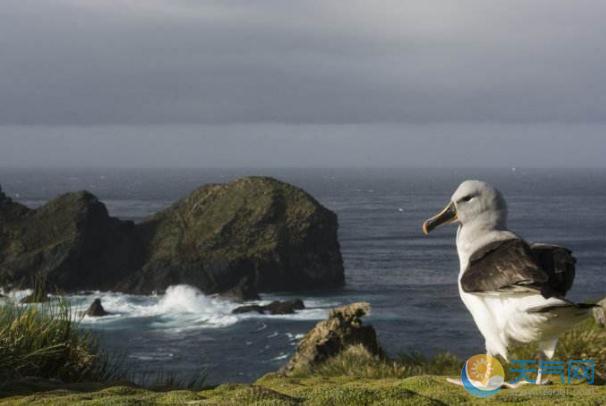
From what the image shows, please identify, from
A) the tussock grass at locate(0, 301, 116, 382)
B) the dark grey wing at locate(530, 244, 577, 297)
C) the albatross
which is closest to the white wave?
the tussock grass at locate(0, 301, 116, 382)

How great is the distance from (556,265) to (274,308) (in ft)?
248

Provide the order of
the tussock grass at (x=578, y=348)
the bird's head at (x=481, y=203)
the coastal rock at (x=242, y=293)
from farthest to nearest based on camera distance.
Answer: the coastal rock at (x=242, y=293) < the tussock grass at (x=578, y=348) < the bird's head at (x=481, y=203)

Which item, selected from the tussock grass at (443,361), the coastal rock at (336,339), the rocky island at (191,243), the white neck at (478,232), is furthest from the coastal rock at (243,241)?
the white neck at (478,232)

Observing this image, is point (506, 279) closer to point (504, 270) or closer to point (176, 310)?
point (504, 270)

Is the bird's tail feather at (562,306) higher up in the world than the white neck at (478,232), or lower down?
lower down

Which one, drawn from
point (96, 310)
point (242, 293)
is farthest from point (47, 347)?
point (242, 293)

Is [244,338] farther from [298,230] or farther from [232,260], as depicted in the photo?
[298,230]

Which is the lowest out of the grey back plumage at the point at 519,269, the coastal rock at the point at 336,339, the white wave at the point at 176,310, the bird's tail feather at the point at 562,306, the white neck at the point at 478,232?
the white wave at the point at 176,310

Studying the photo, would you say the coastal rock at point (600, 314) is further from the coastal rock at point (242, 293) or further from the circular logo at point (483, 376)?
the coastal rock at point (242, 293)

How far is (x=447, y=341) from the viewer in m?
68.9

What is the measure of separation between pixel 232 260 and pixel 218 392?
91.0 metres

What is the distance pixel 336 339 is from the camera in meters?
16.8

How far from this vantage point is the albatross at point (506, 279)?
24.2ft

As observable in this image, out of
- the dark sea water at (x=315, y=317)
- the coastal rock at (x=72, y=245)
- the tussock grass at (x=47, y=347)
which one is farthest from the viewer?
the coastal rock at (x=72, y=245)
